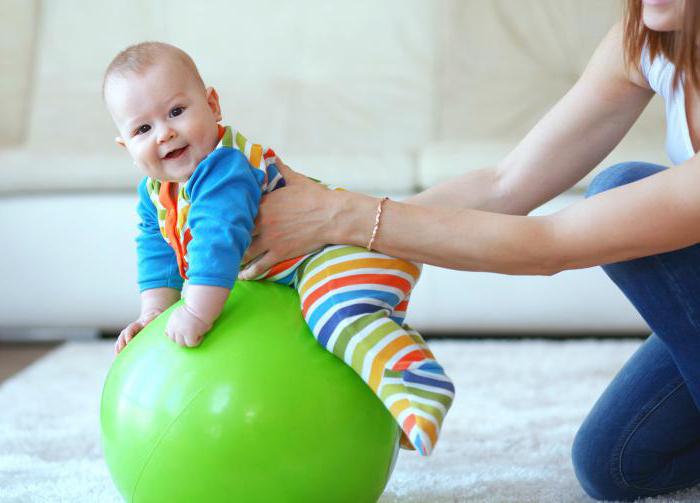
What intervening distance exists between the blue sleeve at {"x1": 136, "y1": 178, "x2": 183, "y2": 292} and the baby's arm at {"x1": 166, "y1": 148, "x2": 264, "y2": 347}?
0.68 ft

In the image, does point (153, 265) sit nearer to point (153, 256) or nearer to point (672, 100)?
point (153, 256)

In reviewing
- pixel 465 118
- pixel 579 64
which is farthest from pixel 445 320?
pixel 579 64

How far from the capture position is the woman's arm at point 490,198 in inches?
51.4

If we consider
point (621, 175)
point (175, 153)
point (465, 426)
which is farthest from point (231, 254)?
point (465, 426)

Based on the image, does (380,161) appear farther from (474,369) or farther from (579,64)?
(579,64)

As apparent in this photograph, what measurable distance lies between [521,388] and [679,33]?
4.00 feet

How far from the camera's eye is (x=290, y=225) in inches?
53.1

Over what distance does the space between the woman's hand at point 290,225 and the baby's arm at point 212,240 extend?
4cm

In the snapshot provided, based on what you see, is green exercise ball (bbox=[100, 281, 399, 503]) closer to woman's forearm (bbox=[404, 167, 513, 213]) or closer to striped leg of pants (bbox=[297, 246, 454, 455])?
striped leg of pants (bbox=[297, 246, 454, 455])

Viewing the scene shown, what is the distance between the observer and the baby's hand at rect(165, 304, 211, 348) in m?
1.26

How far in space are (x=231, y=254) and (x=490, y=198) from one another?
48 cm

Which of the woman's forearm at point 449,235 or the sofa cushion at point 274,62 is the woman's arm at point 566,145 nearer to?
the woman's forearm at point 449,235

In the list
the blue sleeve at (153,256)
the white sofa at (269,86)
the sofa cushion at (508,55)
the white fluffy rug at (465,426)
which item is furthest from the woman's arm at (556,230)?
the sofa cushion at (508,55)

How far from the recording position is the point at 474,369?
250 cm
